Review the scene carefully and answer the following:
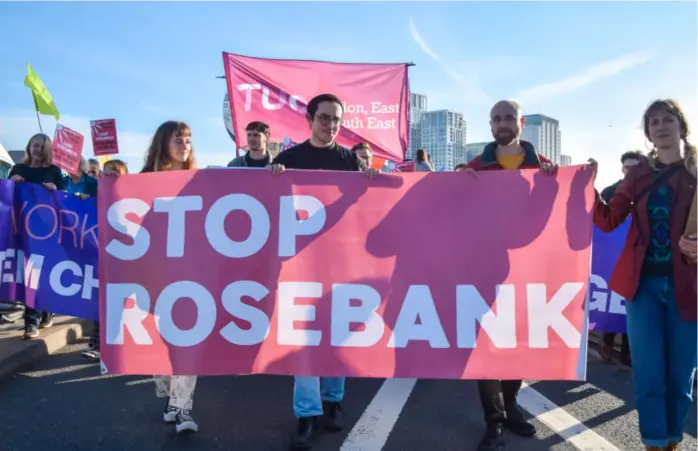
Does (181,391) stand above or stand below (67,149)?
below

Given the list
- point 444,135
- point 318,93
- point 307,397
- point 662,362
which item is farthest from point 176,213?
point 444,135

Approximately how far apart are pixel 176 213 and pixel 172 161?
0.47m

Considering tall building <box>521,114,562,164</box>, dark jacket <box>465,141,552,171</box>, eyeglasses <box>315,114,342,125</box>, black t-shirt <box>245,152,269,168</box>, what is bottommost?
dark jacket <box>465,141,552,171</box>

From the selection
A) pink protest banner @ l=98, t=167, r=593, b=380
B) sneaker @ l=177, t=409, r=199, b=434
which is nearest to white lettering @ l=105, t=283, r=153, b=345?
pink protest banner @ l=98, t=167, r=593, b=380

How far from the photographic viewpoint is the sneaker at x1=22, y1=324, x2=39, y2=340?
4.98 metres

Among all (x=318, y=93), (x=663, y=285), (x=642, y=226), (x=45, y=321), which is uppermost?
(x=318, y=93)

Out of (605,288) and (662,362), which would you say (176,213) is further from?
(605,288)

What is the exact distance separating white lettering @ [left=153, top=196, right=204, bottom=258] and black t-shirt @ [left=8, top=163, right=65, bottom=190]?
2.58 metres

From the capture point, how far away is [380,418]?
3.49 m

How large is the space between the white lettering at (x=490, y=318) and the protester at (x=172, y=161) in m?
1.62

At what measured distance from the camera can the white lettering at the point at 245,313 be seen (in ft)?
9.73

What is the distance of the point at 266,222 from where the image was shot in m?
3.07

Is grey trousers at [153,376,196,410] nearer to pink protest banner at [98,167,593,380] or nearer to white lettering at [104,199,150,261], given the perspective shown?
pink protest banner at [98,167,593,380]

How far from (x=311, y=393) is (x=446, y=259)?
1.09m
